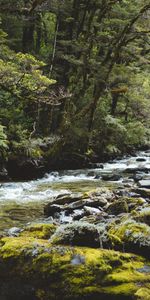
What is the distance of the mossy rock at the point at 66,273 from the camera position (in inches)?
210

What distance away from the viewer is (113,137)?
2672 centimetres

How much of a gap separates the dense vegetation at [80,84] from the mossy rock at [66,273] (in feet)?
41.4

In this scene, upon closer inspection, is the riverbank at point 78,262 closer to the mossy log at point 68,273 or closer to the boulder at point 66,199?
the mossy log at point 68,273

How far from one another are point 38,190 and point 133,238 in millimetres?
9347

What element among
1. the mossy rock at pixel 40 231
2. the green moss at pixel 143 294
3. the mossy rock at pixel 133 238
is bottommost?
the mossy rock at pixel 40 231

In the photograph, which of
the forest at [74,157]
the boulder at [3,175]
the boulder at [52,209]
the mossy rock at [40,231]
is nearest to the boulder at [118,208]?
the forest at [74,157]

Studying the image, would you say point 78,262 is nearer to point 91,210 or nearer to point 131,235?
point 131,235

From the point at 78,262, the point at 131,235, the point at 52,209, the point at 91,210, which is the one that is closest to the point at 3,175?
the point at 52,209

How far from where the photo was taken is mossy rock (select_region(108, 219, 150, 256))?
6.31 m

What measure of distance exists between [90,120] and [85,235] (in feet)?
57.1

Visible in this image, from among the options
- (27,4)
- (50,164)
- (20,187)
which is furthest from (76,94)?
(20,187)

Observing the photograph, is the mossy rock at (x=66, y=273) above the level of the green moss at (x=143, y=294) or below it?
below

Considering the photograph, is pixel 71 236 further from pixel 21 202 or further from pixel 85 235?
pixel 21 202

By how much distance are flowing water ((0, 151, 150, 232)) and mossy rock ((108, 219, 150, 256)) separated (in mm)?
3839
